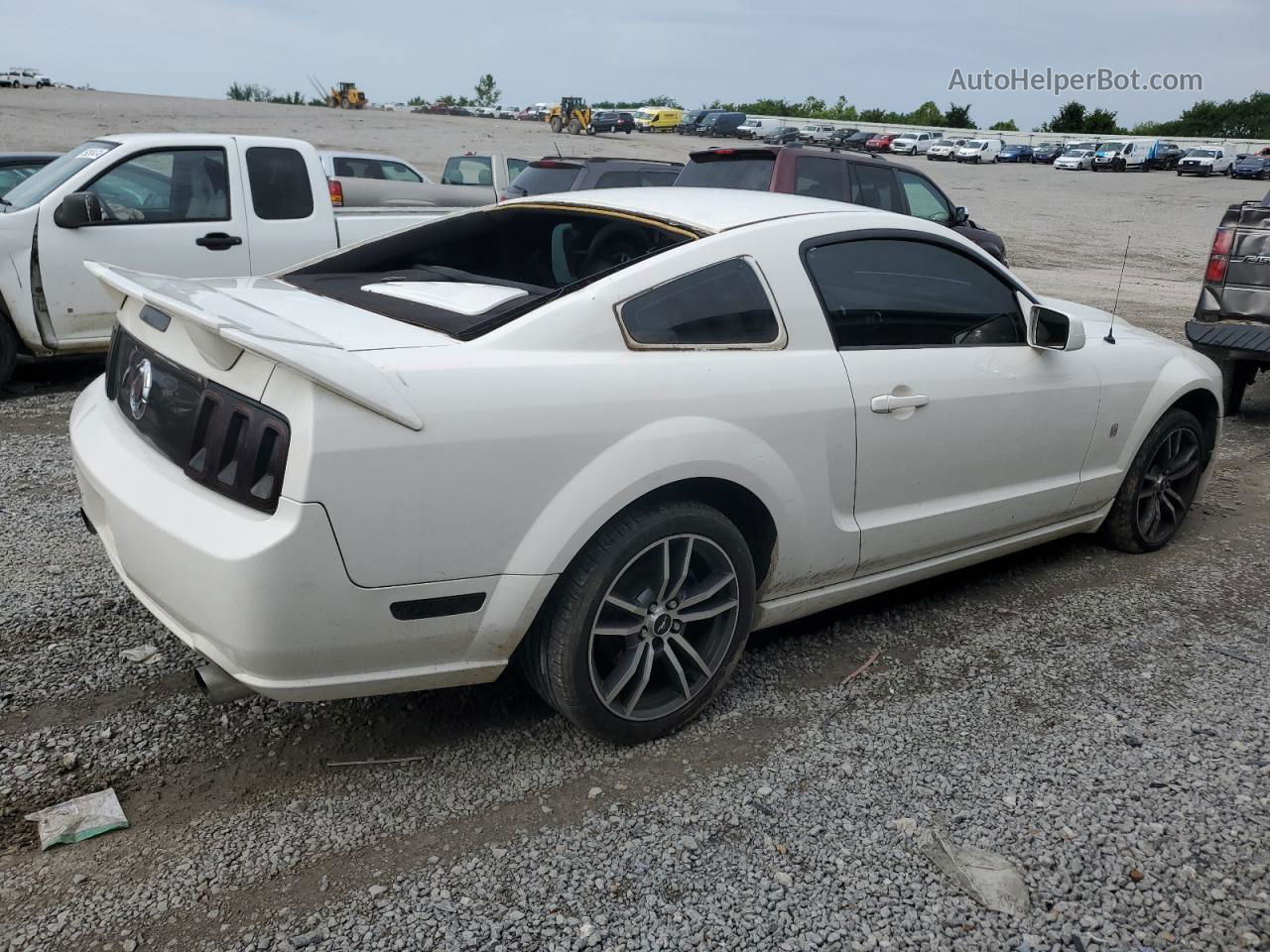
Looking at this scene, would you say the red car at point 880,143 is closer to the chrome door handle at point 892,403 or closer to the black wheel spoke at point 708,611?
the chrome door handle at point 892,403

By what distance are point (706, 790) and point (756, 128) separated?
209 ft

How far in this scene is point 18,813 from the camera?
273 cm

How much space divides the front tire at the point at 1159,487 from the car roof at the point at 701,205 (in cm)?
193

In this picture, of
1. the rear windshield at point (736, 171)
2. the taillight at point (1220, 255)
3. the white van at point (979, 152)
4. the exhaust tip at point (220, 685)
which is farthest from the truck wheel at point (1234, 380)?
the white van at point (979, 152)

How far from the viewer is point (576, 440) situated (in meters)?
2.79

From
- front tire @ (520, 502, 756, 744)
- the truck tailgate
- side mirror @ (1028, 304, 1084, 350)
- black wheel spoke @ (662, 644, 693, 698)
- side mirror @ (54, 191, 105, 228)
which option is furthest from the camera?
the truck tailgate

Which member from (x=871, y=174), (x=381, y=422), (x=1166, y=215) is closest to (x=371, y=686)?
(x=381, y=422)

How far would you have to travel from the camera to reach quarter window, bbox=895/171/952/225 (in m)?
10.6

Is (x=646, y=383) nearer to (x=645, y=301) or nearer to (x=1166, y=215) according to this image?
(x=645, y=301)

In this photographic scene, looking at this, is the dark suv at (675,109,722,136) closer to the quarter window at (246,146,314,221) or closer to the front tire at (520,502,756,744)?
the quarter window at (246,146,314,221)

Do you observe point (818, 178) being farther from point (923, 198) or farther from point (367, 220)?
point (367, 220)

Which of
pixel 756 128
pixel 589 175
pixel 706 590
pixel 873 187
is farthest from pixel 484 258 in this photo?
pixel 756 128

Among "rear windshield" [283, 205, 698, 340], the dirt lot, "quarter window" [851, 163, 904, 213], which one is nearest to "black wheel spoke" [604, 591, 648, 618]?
the dirt lot

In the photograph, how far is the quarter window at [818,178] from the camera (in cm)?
935
